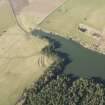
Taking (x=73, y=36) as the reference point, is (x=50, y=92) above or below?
above

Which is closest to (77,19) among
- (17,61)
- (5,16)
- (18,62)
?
(5,16)

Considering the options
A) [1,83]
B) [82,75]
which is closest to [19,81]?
[1,83]

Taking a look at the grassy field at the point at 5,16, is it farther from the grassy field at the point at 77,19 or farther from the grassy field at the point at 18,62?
the grassy field at the point at 77,19

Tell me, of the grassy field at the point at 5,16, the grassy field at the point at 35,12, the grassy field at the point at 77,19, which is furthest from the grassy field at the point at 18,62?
the grassy field at the point at 77,19

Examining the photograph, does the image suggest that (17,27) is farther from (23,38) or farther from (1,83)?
(1,83)

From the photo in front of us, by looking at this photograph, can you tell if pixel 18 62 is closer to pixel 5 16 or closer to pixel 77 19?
pixel 77 19

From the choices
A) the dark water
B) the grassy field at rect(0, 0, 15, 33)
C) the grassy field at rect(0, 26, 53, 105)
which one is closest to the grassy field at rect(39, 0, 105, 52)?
the dark water
